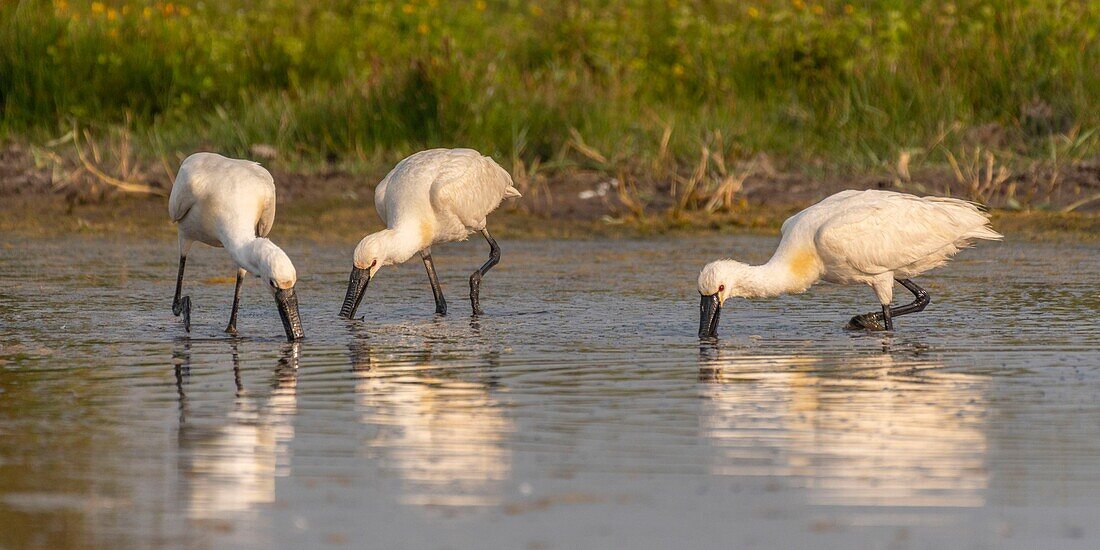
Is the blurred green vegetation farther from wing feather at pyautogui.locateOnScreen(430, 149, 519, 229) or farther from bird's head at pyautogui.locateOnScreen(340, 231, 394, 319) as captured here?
bird's head at pyautogui.locateOnScreen(340, 231, 394, 319)

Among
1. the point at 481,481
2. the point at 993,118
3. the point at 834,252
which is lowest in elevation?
the point at 993,118

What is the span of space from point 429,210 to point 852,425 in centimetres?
453

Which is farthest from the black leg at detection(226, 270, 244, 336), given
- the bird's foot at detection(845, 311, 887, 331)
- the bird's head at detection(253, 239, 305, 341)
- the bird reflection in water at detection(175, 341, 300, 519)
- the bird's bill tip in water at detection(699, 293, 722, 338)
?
the bird's foot at detection(845, 311, 887, 331)

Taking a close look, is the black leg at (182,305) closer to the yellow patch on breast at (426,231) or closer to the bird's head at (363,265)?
the bird's head at (363,265)

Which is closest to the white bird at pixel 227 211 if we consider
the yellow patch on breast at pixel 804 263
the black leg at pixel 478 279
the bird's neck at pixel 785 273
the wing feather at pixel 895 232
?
the black leg at pixel 478 279

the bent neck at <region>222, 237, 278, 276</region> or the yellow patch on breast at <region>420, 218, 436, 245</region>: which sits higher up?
the bent neck at <region>222, 237, 278, 276</region>

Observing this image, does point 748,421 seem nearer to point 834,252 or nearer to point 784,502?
point 784,502

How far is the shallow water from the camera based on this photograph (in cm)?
432

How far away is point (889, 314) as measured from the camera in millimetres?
8430

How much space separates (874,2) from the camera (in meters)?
16.0

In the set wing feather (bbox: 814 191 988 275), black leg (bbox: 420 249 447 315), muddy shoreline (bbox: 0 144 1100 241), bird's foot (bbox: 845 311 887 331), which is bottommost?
muddy shoreline (bbox: 0 144 1100 241)

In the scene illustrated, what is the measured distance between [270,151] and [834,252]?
6.87 metres

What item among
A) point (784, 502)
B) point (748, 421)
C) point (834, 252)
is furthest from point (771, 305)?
point (784, 502)

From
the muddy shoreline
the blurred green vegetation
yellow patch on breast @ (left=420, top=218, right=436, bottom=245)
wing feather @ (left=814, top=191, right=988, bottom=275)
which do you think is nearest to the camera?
wing feather @ (left=814, top=191, right=988, bottom=275)
